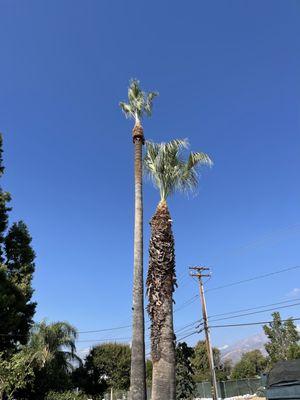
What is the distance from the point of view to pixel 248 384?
46.5 m

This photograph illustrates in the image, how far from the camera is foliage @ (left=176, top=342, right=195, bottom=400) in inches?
981

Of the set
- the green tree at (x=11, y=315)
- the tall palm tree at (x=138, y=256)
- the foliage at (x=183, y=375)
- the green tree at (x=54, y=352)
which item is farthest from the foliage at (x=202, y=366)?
the tall palm tree at (x=138, y=256)

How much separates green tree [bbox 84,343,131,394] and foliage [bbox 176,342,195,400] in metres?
24.7

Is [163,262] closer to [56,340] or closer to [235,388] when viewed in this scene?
[56,340]

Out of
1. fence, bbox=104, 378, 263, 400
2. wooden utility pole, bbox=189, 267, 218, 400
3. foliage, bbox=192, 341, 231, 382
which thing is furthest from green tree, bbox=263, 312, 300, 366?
wooden utility pole, bbox=189, 267, 218, 400

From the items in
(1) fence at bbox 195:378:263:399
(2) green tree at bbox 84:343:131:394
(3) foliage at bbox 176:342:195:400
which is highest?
(2) green tree at bbox 84:343:131:394

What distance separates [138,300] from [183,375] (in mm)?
13424

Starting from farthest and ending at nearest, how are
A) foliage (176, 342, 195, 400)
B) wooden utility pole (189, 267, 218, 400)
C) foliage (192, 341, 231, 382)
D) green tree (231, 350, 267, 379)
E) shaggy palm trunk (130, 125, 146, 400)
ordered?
green tree (231, 350, 267, 379), foliage (192, 341, 231, 382), wooden utility pole (189, 267, 218, 400), foliage (176, 342, 195, 400), shaggy palm trunk (130, 125, 146, 400)

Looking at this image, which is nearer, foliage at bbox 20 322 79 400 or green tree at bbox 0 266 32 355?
green tree at bbox 0 266 32 355

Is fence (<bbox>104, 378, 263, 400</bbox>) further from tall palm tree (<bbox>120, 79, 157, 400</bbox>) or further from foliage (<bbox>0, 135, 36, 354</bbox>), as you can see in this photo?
tall palm tree (<bbox>120, 79, 157, 400</bbox>)

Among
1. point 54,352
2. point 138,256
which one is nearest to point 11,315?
point 138,256

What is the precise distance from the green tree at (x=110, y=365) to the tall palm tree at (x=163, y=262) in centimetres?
3758

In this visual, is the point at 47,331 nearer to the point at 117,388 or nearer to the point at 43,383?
the point at 43,383

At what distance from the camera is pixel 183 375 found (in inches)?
1004
